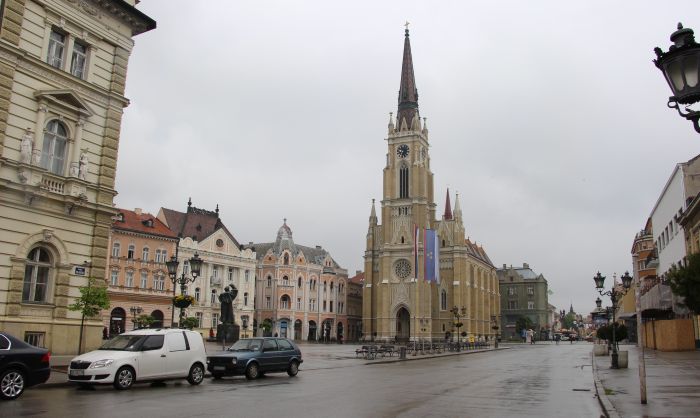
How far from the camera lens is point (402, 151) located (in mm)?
101688

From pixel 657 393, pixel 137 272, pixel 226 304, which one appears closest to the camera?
pixel 657 393

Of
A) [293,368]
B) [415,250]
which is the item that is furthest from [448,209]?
[293,368]

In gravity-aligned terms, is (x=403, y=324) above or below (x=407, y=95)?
below

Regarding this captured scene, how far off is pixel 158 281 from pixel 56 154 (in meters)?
43.2

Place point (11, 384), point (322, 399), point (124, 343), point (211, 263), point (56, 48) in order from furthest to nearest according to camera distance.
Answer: point (211, 263), point (56, 48), point (124, 343), point (322, 399), point (11, 384)

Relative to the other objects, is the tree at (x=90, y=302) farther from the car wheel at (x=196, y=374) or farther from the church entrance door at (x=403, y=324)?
the church entrance door at (x=403, y=324)

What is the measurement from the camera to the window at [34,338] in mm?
20641

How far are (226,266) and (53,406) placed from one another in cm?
6493

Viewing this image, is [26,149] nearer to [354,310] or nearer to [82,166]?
[82,166]

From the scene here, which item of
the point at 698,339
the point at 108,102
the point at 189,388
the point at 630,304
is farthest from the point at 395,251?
the point at 189,388

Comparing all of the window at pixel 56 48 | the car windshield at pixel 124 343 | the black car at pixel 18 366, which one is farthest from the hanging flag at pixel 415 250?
the black car at pixel 18 366

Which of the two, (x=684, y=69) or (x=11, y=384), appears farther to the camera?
(x=11, y=384)

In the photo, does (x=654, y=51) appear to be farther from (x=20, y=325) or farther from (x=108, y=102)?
(x=108, y=102)

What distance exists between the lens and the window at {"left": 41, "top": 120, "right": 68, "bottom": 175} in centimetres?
2205
